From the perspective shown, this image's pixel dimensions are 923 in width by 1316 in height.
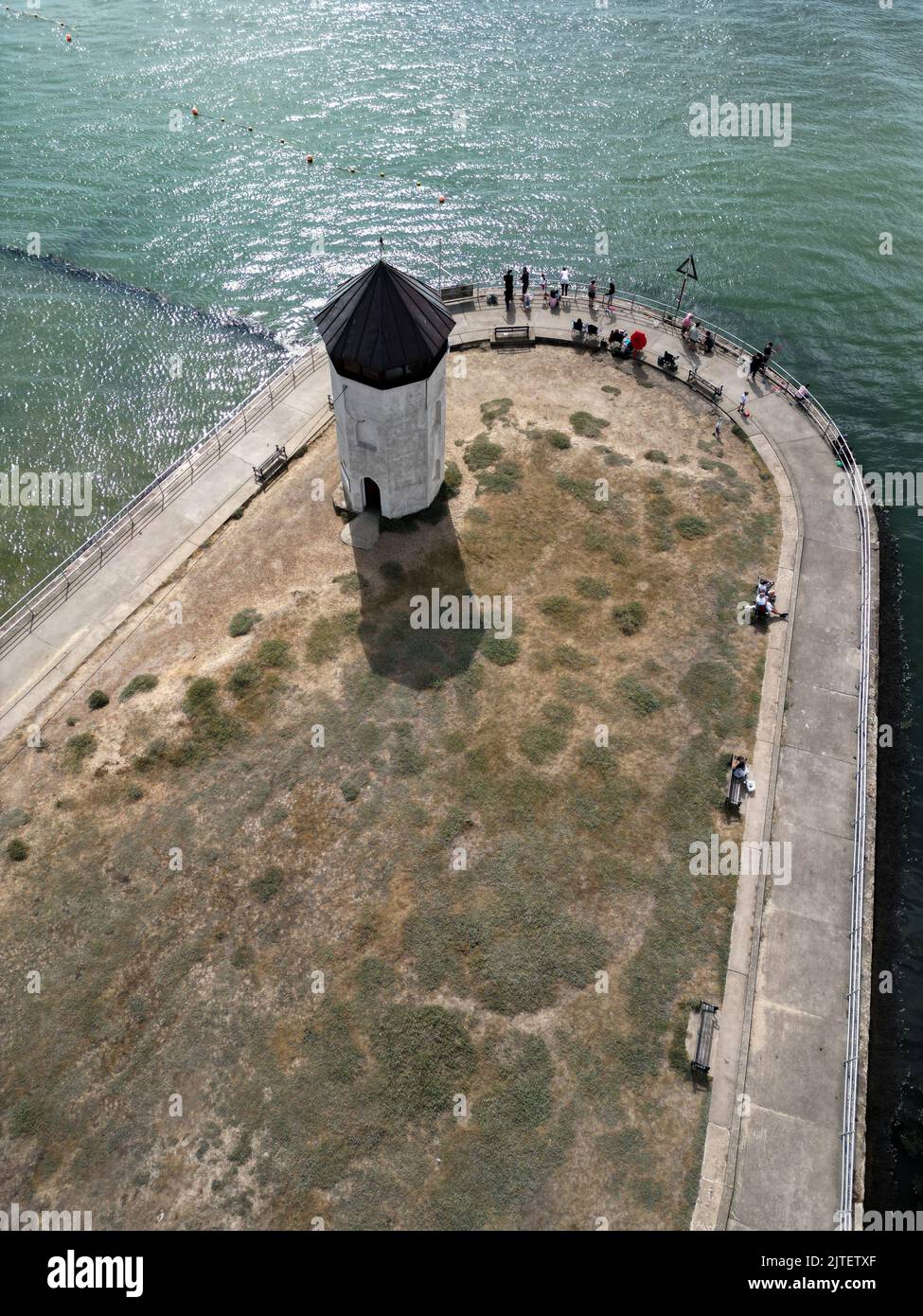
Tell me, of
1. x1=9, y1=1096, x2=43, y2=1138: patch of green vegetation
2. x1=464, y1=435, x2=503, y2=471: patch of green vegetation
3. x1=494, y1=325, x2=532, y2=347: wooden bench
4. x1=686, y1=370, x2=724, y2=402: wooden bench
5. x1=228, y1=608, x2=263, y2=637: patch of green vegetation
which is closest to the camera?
x1=9, y1=1096, x2=43, y2=1138: patch of green vegetation

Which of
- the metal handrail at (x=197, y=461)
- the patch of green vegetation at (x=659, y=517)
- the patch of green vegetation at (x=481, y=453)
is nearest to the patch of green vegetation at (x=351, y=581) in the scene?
the patch of green vegetation at (x=481, y=453)

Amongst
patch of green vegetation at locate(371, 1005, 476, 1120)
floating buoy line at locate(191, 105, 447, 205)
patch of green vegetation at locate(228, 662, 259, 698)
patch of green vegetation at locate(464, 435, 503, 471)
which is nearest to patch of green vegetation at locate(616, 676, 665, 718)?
patch of green vegetation at locate(371, 1005, 476, 1120)

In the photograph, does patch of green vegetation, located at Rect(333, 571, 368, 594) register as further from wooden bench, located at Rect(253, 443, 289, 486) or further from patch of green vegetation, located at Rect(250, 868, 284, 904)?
patch of green vegetation, located at Rect(250, 868, 284, 904)

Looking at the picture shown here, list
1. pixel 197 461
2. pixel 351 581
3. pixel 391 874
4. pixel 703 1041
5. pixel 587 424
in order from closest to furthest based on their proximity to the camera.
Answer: pixel 703 1041 → pixel 391 874 → pixel 351 581 → pixel 197 461 → pixel 587 424

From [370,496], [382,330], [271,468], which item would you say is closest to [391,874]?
[370,496]

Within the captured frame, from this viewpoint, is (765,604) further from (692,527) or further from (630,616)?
(630,616)

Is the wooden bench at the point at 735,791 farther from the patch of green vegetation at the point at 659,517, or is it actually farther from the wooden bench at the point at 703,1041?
the patch of green vegetation at the point at 659,517

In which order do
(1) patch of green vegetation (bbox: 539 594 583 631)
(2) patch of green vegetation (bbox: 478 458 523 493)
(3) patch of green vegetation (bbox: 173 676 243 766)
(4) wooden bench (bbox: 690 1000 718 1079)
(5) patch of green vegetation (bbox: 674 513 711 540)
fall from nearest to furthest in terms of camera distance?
(4) wooden bench (bbox: 690 1000 718 1079) < (3) patch of green vegetation (bbox: 173 676 243 766) < (1) patch of green vegetation (bbox: 539 594 583 631) < (5) patch of green vegetation (bbox: 674 513 711 540) < (2) patch of green vegetation (bbox: 478 458 523 493)
